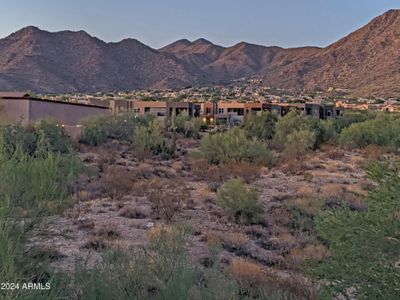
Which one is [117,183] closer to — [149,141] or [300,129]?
[149,141]

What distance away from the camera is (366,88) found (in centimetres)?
8819

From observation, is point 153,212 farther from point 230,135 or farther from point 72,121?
point 72,121

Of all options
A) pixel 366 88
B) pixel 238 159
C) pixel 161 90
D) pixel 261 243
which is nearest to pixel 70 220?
Result: pixel 261 243

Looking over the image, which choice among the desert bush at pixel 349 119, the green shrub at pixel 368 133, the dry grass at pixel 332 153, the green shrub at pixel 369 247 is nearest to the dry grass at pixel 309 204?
the green shrub at pixel 369 247

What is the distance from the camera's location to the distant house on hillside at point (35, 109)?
36.5m

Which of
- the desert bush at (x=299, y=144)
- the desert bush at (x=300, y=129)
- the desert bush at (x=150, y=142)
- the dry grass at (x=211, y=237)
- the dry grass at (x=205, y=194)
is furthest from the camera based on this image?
the desert bush at (x=300, y=129)

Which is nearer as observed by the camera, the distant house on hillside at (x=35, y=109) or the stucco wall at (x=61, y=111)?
the distant house on hillside at (x=35, y=109)

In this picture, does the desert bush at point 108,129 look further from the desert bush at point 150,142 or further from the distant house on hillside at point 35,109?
the desert bush at point 150,142

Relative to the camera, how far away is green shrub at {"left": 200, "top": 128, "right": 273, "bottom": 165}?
29.4 meters

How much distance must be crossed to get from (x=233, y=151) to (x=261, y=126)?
1709 cm

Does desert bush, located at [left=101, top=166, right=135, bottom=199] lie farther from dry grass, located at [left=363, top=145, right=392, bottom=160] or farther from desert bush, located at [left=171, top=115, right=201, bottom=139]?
desert bush, located at [left=171, top=115, right=201, bottom=139]

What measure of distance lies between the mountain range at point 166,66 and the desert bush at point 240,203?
234 feet

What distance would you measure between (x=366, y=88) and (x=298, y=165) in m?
63.6

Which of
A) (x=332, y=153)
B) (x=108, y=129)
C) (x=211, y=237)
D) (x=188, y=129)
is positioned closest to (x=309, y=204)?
(x=211, y=237)
